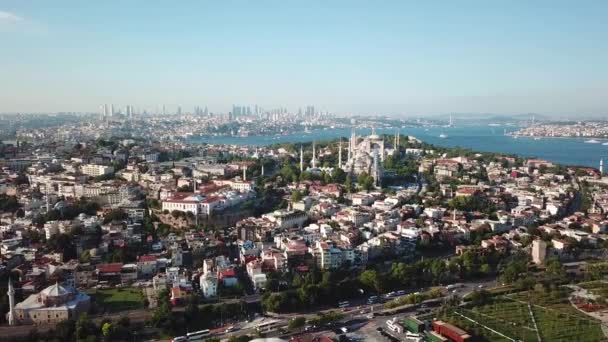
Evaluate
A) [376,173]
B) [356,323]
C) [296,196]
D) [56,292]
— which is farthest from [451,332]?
[376,173]

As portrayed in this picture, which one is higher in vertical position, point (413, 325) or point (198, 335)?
point (413, 325)

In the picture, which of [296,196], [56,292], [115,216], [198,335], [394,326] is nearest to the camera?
[198,335]

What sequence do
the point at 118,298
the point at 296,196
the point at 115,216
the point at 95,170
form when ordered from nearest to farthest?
the point at 118,298
the point at 115,216
the point at 296,196
the point at 95,170

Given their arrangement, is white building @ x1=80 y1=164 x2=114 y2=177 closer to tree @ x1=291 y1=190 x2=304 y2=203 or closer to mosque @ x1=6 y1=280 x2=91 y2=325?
tree @ x1=291 y1=190 x2=304 y2=203

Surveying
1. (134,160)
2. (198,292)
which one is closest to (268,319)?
(198,292)

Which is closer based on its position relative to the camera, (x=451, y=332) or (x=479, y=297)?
(x=451, y=332)

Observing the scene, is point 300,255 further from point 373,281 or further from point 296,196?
point 296,196
